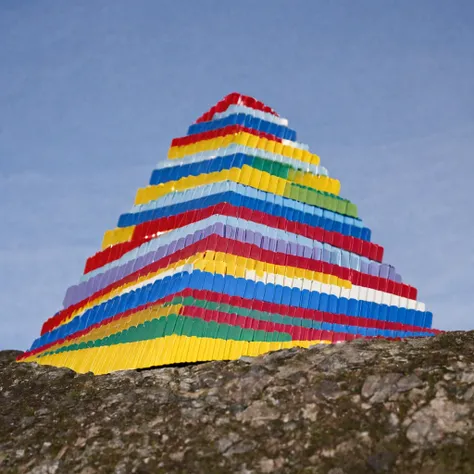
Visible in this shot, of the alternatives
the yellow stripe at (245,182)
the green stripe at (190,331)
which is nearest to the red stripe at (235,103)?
the yellow stripe at (245,182)

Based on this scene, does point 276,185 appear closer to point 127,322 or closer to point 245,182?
point 245,182

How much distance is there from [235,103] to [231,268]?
8.08m

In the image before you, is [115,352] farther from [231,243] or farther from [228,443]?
[228,443]

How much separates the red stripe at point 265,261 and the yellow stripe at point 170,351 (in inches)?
124

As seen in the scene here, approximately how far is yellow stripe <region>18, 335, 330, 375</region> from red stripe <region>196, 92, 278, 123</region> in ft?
33.6

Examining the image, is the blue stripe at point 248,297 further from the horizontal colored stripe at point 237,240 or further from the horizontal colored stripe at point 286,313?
the horizontal colored stripe at point 237,240

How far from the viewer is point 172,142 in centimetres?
3077

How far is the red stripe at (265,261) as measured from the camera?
25281 millimetres

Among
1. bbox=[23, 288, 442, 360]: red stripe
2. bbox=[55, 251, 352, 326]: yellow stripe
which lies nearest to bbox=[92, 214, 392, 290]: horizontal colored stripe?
bbox=[55, 251, 352, 326]: yellow stripe

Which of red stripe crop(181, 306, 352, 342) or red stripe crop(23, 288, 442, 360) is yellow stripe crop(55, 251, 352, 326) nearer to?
red stripe crop(23, 288, 442, 360)

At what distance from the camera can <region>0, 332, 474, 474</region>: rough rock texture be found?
1683 cm

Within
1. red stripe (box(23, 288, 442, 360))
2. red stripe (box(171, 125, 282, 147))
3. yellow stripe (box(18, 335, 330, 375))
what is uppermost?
red stripe (box(171, 125, 282, 147))

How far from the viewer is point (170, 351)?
22141 mm

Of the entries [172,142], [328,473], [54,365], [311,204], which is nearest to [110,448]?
[328,473]
